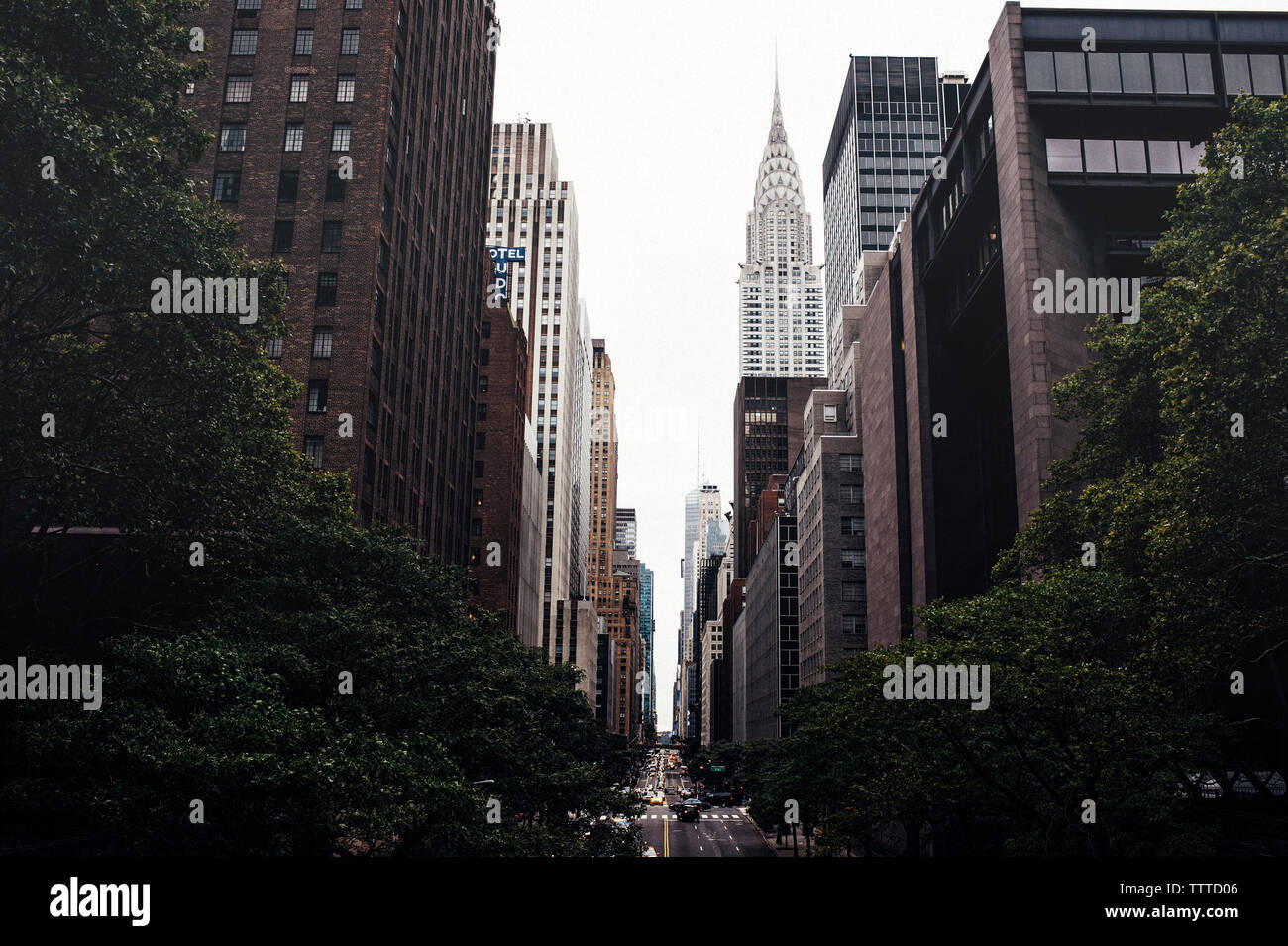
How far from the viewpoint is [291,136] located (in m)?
56.0

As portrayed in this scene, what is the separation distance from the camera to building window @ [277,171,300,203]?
55031 millimetres

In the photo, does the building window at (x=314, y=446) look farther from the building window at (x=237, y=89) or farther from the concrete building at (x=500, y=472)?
the concrete building at (x=500, y=472)

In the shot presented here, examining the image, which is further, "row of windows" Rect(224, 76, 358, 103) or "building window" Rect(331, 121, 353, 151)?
"row of windows" Rect(224, 76, 358, 103)

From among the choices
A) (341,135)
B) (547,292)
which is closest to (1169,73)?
(341,135)

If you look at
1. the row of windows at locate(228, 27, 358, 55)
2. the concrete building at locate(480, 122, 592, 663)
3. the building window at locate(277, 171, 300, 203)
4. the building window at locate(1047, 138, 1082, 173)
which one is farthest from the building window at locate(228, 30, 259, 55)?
the concrete building at locate(480, 122, 592, 663)

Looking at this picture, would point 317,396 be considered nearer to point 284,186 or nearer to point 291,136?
point 284,186

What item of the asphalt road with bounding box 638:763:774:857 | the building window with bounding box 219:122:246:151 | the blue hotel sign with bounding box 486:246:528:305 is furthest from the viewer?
the blue hotel sign with bounding box 486:246:528:305

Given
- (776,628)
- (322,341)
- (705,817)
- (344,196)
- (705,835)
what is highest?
(344,196)

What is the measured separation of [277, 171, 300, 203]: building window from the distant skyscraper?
124051mm

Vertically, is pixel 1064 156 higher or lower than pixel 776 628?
higher

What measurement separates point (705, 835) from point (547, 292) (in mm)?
103614

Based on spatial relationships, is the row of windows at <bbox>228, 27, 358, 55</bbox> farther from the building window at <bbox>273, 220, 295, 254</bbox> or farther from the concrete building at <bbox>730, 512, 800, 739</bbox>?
the concrete building at <bbox>730, 512, 800, 739</bbox>
